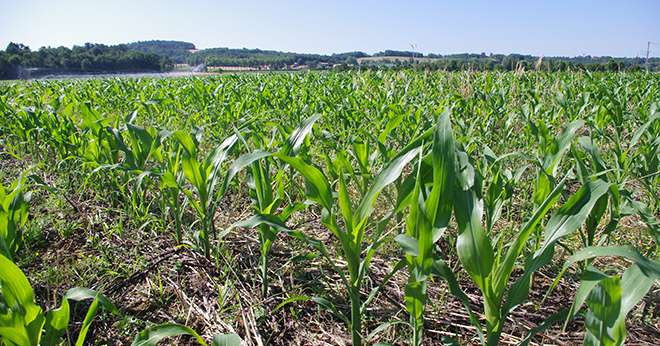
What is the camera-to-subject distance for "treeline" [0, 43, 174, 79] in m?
50.1

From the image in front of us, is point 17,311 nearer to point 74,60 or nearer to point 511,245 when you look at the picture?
point 511,245

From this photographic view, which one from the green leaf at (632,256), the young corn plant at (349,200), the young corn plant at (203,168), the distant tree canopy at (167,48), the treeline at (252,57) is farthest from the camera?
the distant tree canopy at (167,48)

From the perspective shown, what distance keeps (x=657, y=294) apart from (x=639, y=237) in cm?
68

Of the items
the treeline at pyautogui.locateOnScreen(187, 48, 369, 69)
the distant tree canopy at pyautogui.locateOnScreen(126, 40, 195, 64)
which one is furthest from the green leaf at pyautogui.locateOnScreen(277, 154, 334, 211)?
the distant tree canopy at pyautogui.locateOnScreen(126, 40, 195, 64)

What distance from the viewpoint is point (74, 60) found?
57.0m

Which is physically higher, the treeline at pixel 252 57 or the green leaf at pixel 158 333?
the treeline at pixel 252 57

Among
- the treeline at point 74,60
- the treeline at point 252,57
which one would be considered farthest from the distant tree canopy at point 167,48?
the treeline at point 74,60

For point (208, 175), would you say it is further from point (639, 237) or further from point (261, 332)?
point (639, 237)

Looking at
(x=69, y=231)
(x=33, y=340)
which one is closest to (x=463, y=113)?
(x=69, y=231)

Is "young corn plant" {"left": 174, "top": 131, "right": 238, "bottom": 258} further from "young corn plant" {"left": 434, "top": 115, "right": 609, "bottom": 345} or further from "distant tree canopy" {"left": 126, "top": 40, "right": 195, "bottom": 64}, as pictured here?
"distant tree canopy" {"left": 126, "top": 40, "right": 195, "bottom": 64}

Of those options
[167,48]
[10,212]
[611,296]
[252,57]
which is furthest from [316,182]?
[167,48]

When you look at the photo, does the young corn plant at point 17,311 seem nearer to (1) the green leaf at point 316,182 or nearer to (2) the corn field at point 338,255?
(2) the corn field at point 338,255

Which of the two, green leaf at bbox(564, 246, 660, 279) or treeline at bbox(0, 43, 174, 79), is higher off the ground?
treeline at bbox(0, 43, 174, 79)

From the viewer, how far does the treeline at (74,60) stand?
5012 centimetres
